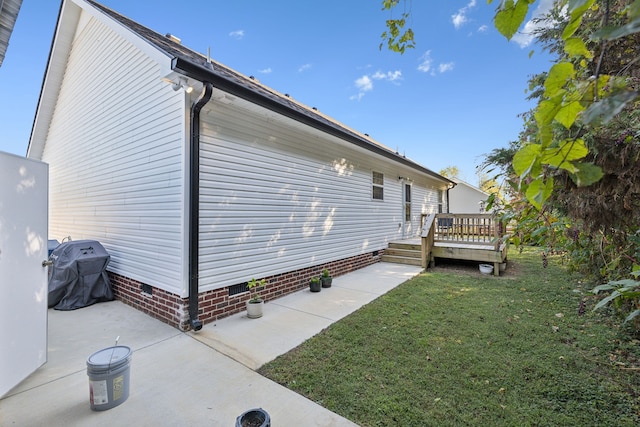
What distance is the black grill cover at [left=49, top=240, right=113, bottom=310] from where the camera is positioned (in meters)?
4.84

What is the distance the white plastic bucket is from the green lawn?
1.25 m

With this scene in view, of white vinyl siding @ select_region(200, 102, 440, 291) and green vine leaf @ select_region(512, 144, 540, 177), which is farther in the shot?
white vinyl siding @ select_region(200, 102, 440, 291)

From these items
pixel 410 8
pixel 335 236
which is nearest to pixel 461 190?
pixel 335 236

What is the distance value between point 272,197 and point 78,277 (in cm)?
367

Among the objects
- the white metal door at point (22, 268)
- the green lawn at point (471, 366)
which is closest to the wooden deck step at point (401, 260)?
the green lawn at point (471, 366)

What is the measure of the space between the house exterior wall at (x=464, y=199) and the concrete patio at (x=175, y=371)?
18.8m

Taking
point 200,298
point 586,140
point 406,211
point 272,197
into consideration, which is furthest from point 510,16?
point 406,211

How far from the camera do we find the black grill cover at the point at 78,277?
4.84 m

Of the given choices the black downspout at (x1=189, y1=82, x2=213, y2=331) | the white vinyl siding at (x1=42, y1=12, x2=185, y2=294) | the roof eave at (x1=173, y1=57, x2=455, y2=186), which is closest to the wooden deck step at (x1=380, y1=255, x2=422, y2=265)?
the roof eave at (x1=173, y1=57, x2=455, y2=186)

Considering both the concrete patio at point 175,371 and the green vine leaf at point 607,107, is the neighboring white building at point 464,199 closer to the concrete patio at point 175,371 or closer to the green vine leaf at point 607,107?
the concrete patio at point 175,371

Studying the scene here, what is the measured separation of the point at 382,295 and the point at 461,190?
60.9ft

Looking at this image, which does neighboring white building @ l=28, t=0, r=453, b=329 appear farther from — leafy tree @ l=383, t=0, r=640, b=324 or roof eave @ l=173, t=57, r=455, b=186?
leafy tree @ l=383, t=0, r=640, b=324

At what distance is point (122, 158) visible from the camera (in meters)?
5.30

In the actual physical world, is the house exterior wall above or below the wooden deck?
above
